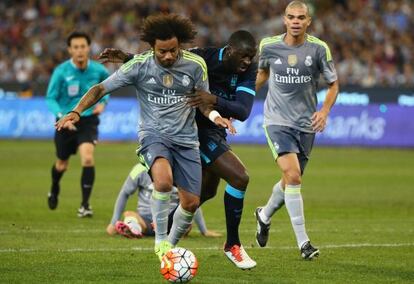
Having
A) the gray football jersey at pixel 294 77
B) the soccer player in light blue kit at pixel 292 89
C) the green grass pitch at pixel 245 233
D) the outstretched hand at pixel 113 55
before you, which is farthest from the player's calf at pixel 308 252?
the outstretched hand at pixel 113 55

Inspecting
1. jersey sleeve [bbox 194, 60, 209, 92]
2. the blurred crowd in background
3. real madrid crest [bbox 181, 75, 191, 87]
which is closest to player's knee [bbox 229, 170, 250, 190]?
jersey sleeve [bbox 194, 60, 209, 92]

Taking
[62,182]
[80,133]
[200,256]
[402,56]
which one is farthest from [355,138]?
[200,256]

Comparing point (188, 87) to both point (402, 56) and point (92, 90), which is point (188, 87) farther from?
point (402, 56)

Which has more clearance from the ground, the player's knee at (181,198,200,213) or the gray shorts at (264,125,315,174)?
the gray shorts at (264,125,315,174)

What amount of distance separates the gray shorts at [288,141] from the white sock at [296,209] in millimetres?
448

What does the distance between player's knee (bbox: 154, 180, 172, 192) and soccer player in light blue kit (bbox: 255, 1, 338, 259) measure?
1911 mm

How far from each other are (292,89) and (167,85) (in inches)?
85.5

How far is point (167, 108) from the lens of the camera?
9.09 meters

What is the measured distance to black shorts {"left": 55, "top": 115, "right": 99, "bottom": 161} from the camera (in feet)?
48.2

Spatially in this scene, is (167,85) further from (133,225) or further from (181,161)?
(133,225)

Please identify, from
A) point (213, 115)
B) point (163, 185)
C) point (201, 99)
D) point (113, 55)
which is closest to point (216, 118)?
point (213, 115)

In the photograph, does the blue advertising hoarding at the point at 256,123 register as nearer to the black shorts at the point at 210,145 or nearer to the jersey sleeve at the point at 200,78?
the black shorts at the point at 210,145

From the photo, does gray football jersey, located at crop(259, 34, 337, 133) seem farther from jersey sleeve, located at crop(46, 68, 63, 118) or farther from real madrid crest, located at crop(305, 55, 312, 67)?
jersey sleeve, located at crop(46, 68, 63, 118)

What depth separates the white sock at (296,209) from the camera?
10047mm
